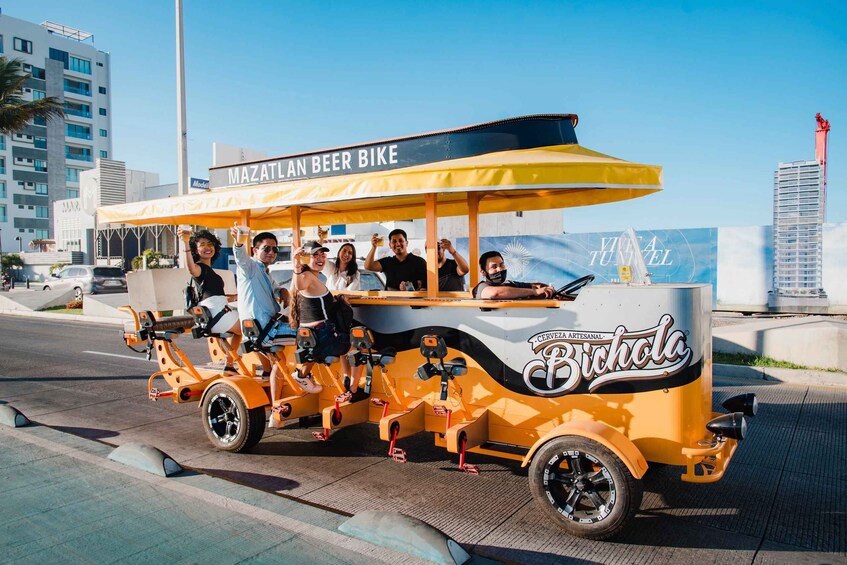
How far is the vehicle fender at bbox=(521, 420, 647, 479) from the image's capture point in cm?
354

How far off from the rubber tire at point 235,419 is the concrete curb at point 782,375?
701cm

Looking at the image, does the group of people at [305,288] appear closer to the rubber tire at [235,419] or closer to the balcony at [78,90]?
the rubber tire at [235,419]

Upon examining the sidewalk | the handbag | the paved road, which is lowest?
the paved road

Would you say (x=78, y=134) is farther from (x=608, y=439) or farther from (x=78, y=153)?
(x=608, y=439)

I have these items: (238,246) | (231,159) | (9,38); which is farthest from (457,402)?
(9,38)

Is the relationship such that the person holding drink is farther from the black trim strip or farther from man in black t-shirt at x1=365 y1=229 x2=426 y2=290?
the black trim strip

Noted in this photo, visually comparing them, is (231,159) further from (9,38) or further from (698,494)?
(9,38)

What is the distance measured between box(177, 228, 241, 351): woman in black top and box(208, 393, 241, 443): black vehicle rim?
83cm

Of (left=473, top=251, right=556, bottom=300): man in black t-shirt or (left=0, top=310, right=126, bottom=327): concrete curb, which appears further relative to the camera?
(left=0, top=310, right=126, bottom=327): concrete curb

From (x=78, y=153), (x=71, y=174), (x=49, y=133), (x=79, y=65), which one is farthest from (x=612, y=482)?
(x=79, y=65)

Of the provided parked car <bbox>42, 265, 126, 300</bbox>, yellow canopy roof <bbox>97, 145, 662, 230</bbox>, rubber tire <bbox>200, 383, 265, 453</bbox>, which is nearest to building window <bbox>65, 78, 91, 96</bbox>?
parked car <bbox>42, 265, 126, 300</bbox>

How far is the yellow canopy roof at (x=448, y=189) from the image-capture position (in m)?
4.10

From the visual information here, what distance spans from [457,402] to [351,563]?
1.73 m

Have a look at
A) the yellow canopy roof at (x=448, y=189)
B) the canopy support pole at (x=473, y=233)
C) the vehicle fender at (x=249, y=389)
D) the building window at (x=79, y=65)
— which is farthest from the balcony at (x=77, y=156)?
the canopy support pole at (x=473, y=233)
